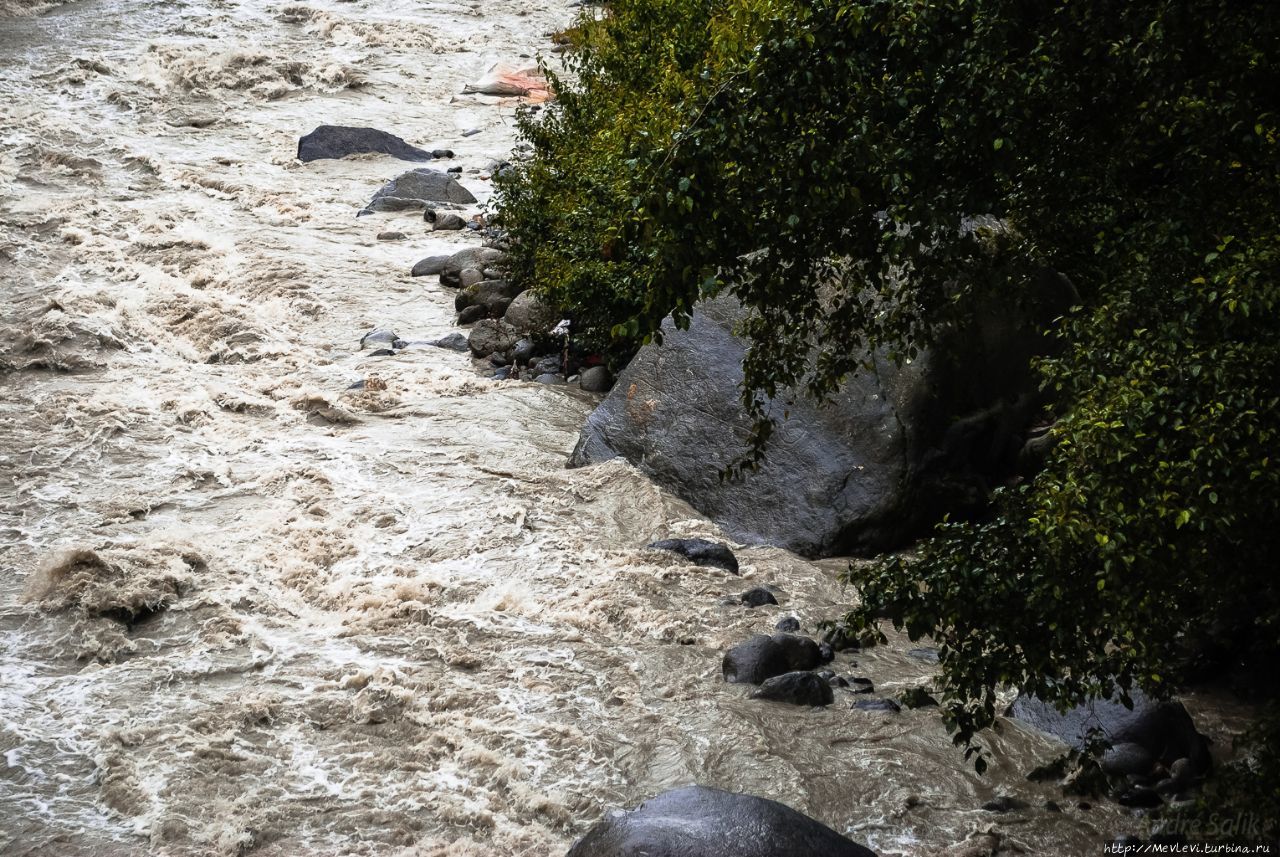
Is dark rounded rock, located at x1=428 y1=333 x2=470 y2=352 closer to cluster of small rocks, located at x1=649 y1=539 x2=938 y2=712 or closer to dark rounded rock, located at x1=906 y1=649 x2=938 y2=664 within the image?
cluster of small rocks, located at x1=649 y1=539 x2=938 y2=712

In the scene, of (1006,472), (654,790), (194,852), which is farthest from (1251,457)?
(1006,472)

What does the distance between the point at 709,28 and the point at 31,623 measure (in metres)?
9.35

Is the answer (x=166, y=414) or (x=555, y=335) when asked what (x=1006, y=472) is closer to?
(x=555, y=335)

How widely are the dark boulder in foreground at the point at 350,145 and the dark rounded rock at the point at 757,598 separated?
1531cm

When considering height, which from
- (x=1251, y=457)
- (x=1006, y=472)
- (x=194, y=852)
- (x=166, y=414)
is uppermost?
(x=1251, y=457)

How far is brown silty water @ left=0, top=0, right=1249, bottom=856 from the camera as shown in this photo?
677 centimetres

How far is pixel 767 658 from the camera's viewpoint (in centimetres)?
819

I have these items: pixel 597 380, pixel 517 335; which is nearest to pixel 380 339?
pixel 517 335

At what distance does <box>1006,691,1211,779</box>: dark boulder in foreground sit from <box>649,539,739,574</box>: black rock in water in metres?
3.19

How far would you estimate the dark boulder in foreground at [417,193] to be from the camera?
19828 millimetres

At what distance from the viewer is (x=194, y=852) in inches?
245

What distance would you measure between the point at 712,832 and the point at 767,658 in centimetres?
266

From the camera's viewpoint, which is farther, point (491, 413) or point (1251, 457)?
point (491, 413)

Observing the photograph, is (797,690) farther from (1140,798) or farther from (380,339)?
(380,339)
